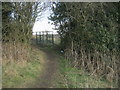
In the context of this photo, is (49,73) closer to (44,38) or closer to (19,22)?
(19,22)

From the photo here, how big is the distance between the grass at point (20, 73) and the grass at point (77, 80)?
1178 millimetres

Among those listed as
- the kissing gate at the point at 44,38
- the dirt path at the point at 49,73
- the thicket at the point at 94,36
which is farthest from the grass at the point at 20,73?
the kissing gate at the point at 44,38

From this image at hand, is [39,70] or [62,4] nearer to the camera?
[39,70]

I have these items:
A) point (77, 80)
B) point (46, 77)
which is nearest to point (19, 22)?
point (46, 77)

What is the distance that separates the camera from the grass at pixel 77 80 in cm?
965

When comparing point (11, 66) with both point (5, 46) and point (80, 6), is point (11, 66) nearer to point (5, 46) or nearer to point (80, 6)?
point (5, 46)

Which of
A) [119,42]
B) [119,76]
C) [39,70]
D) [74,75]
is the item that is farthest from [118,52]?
[39,70]

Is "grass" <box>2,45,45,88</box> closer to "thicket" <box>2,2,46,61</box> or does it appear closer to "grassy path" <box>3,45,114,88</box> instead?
"grassy path" <box>3,45,114,88</box>

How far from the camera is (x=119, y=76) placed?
1115cm

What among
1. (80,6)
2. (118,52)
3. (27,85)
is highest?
(80,6)

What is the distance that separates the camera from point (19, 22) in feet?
46.7

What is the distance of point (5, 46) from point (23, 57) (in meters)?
1.12

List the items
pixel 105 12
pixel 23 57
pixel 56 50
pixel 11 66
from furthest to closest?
pixel 56 50 < pixel 105 12 < pixel 23 57 < pixel 11 66

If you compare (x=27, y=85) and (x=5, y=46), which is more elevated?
(x=5, y=46)
